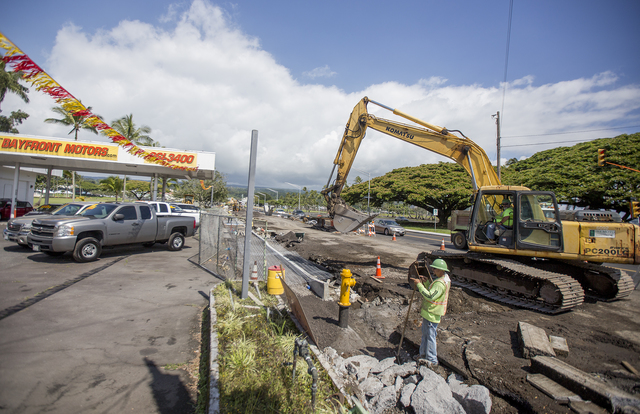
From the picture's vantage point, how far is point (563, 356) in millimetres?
4453

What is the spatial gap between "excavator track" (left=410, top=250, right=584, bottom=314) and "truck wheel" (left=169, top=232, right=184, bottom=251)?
31.8ft

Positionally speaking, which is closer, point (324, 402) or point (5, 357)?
point (324, 402)

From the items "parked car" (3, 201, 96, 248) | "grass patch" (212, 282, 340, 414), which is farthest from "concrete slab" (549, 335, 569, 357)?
"parked car" (3, 201, 96, 248)

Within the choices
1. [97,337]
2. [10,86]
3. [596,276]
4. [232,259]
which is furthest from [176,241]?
[10,86]

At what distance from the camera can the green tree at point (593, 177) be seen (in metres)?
25.5

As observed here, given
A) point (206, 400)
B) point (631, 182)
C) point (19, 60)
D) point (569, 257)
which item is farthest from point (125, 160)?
point (631, 182)

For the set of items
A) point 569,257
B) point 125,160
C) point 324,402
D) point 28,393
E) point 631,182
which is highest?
point 631,182

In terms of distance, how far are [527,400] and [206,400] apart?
3.68 metres

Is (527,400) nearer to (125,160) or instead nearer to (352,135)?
(352,135)

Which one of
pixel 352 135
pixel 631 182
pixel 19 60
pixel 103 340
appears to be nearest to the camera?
pixel 103 340

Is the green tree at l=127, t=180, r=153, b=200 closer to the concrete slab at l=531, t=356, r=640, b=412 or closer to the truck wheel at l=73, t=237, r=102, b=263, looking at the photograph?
the truck wheel at l=73, t=237, r=102, b=263

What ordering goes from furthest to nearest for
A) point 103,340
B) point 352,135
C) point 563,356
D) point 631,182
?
point 631,182
point 352,135
point 103,340
point 563,356

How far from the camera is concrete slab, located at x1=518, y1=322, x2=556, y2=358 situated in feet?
14.2

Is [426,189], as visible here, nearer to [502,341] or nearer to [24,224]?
[502,341]
